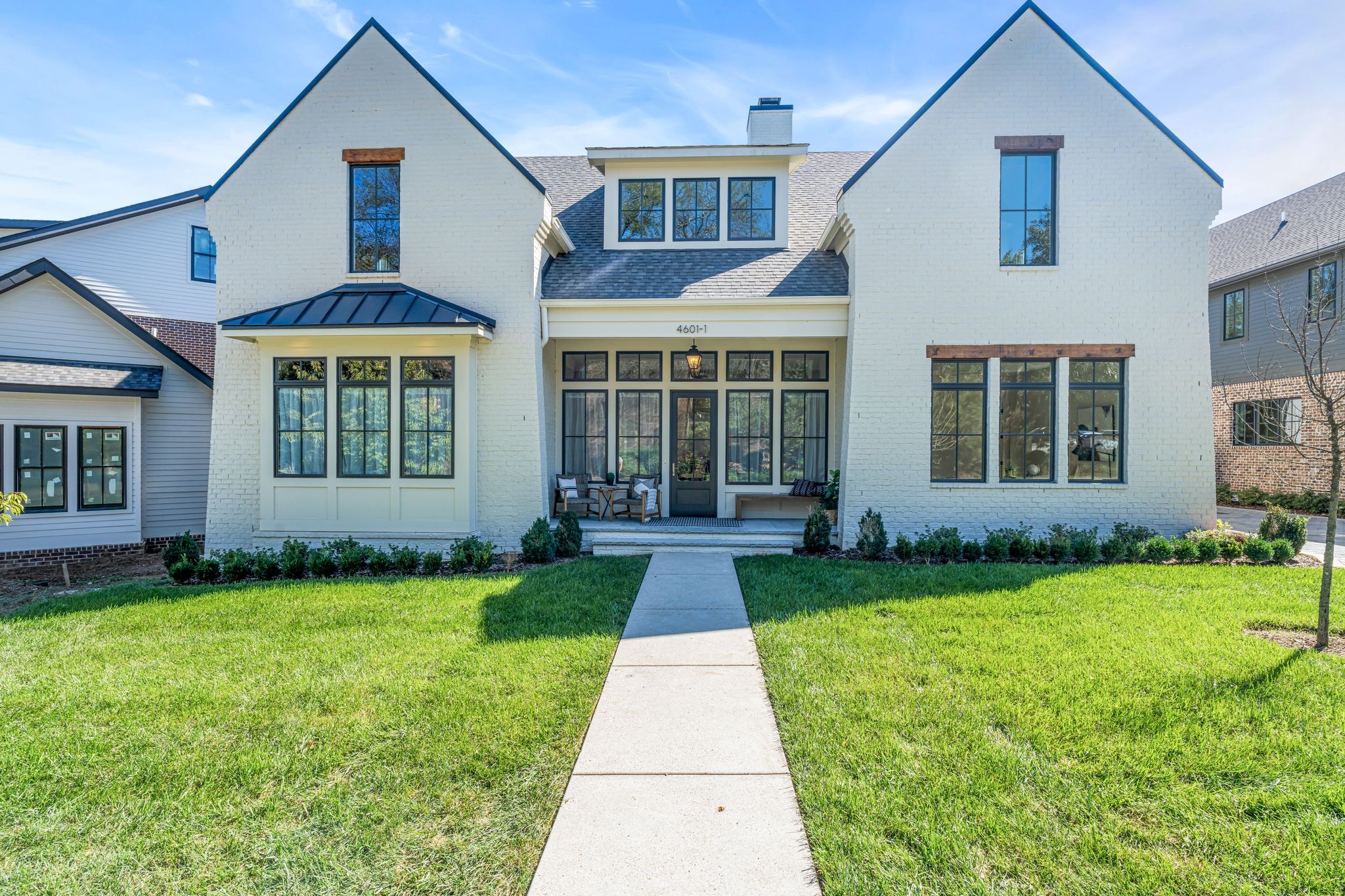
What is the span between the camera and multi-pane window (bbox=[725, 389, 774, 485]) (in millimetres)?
12031

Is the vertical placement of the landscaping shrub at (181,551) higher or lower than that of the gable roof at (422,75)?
lower

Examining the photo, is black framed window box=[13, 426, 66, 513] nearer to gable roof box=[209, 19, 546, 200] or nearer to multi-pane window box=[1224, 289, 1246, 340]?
gable roof box=[209, 19, 546, 200]

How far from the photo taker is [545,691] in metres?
4.77

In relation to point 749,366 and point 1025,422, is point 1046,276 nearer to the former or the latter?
point 1025,422

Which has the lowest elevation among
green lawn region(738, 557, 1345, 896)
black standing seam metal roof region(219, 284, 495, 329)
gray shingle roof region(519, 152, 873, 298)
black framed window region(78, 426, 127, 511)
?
green lawn region(738, 557, 1345, 896)

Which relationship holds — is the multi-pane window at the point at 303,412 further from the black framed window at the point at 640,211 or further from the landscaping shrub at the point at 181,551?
the black framed window at the point at 640,211

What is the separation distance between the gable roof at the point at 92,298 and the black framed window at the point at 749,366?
28.2 feet

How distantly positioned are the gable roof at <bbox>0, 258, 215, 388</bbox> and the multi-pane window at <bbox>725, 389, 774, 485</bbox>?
8.68 m

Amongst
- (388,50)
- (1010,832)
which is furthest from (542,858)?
(388,50)

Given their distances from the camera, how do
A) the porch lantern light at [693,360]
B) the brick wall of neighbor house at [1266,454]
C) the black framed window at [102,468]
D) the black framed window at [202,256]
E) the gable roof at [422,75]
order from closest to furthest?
the gable roof at [422,75] → the black framed window at [102,468] → the porch lantern light at [693,360] → the brick wall of neighbor house at [1266,454] → the black framed window at [202,256]

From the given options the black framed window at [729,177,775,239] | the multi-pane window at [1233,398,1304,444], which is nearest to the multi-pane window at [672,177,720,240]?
the black framed window at [729,177,775,239]

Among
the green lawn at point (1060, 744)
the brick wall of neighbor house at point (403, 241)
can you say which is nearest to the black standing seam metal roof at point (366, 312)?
the brick wall of neighbor house at point (403, 241)

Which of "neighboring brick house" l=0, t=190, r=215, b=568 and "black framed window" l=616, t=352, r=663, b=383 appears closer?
"neighboring brick house" l=0, t=190, r=215, b=568

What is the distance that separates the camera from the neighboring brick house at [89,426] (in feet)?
34.9
